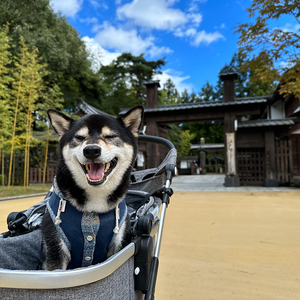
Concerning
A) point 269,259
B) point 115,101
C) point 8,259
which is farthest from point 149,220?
point 115,101

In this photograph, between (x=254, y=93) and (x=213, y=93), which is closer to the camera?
(x=254, y=93)

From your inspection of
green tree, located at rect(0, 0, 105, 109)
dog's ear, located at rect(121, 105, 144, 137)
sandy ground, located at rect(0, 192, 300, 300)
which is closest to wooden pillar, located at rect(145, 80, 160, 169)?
green tree, located at rect(0, 0, 105, 109)

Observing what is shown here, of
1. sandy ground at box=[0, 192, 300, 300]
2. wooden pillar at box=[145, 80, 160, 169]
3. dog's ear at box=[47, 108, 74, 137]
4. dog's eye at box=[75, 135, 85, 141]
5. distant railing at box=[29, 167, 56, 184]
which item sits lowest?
sandy ground at box=[0, 192, 300, 300]

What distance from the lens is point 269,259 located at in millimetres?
2689

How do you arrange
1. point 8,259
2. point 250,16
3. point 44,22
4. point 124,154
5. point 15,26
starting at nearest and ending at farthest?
point 8,259
point 124,154
point 250,16
point 15,26
point 44,22

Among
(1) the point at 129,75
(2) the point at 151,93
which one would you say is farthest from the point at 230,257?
(1) the point at 129,75

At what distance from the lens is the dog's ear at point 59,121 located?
54.9 inches

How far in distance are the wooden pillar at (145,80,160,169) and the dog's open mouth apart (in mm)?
10405

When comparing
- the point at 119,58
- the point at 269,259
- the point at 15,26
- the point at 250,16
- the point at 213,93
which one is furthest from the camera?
the point at 213,93

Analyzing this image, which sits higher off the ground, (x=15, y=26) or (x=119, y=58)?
(x=119, y=58)

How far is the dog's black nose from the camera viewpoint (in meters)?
1.15

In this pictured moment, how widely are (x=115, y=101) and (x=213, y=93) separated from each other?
15.2 m

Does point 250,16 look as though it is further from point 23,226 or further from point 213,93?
point 213,93

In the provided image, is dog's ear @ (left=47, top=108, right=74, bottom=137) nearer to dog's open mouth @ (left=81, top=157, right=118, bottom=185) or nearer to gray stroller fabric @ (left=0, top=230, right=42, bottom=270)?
dog's open mouth @ (left=81, top=157, right=118, bottom=185)
